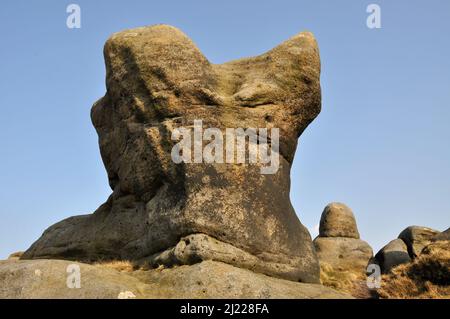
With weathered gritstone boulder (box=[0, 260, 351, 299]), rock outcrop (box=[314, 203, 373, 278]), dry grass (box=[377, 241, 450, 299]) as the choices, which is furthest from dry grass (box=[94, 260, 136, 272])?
rock outcrop (box=[314, 203, 373, 278])

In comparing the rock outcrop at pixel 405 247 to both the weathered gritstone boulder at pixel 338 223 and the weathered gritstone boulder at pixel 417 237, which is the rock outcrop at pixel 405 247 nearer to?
the weathered gritstone boulder at pixel 417 237

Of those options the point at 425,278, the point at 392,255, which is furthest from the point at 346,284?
the point at 392,255

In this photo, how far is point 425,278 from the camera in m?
20.9

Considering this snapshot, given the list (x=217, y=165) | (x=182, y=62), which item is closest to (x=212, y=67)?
(x=182, y=62)

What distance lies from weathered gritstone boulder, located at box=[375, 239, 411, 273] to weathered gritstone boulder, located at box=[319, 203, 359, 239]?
2683mm

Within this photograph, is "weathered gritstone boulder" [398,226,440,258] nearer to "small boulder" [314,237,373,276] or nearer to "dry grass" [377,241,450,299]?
"small boulder" [314,237,373,276]

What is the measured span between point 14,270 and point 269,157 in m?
7.11

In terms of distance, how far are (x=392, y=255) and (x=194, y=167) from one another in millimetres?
22073

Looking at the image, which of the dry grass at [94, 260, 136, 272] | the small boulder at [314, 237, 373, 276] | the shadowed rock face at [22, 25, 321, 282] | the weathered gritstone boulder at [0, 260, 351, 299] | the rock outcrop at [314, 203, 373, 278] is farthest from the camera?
the rock outcrop at [314, 203, 373, 278]

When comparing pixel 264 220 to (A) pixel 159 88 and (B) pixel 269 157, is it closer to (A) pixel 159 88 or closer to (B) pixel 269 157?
(B) pixel 269 157

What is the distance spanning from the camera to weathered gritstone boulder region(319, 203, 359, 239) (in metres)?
35.7

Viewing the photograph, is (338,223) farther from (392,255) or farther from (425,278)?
(425,278)

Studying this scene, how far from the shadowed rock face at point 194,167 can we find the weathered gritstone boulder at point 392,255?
716 inches

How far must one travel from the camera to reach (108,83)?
1694 centimetres
